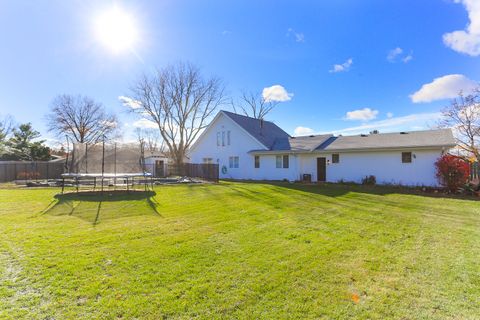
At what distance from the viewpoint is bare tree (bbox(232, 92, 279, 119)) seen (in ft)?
104

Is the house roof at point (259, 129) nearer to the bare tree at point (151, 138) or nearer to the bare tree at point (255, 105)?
the bare tree at point (255, 105)

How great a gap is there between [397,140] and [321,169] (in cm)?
462

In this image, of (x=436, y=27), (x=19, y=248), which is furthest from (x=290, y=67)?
(x=19, y=248)

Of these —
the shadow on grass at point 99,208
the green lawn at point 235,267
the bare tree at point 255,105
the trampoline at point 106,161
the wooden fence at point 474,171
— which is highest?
the bare tree at point 255,105

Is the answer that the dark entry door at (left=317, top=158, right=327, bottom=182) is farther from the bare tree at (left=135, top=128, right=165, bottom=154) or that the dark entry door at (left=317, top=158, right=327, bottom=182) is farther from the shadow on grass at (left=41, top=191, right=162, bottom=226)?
the bare tree at (left=135, top=128, right=165, bottom=154)

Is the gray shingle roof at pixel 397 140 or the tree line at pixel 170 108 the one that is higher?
the tree line at pixel 170 108

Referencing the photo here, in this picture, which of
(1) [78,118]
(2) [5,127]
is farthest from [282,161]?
(2) [5,127]

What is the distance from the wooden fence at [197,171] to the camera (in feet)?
58.6

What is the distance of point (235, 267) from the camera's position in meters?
3.26

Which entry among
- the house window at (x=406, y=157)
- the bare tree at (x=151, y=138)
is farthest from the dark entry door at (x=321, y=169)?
the bare tree at (x=151, y=138)

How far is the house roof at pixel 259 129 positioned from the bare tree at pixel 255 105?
8.04m

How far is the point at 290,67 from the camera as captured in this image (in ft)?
55.3

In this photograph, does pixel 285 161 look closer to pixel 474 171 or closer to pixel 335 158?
pixel 335 158

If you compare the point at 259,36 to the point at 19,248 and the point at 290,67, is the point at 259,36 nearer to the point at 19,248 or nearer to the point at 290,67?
the point at 290,67
